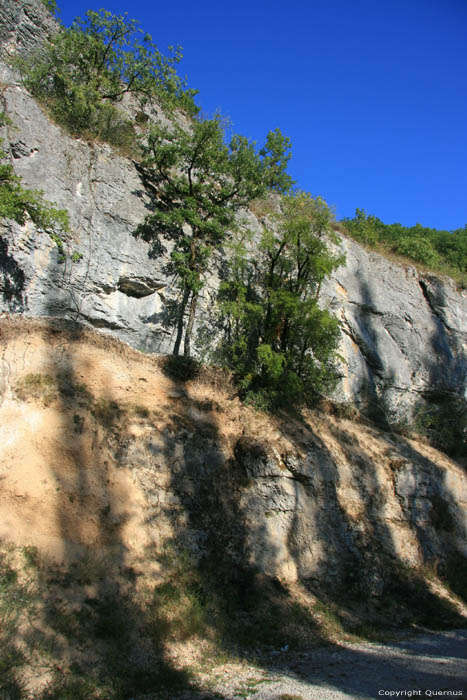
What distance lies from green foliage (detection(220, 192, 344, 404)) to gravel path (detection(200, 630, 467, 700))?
6.32m

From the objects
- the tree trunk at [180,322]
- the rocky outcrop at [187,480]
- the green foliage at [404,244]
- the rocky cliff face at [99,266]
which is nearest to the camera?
the rocky outcrop at [187,480]

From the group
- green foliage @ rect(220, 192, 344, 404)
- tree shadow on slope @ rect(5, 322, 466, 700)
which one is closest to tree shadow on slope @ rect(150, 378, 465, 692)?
tree shadow on slope @ rect(5, 322, 466, 700)

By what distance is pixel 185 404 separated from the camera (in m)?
11.5

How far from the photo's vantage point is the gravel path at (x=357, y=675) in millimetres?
6355

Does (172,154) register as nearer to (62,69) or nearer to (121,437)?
(62,69)

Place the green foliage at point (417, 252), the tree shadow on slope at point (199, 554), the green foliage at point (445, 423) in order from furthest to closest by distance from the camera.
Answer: the green foliage at point (417, 252) < the green foliage at point (445, 423) < the tree shadow on slope at point (199, 554)

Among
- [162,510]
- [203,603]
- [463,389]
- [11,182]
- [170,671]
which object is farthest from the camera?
[463,389]

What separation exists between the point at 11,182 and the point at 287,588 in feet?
37.9

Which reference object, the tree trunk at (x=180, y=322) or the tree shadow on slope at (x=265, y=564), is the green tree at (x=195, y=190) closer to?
the tree trunk at (x=180, y=322)

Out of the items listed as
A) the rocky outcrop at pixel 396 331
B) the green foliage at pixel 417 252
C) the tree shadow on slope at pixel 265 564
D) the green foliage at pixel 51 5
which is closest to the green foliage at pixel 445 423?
the rocky outcrop at pixel 396 331

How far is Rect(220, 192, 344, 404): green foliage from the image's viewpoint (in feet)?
42.8

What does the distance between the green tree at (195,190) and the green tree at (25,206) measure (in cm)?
258

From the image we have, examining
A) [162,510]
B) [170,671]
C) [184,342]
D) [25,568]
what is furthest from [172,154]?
[170,671]

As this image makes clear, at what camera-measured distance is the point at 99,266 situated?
12.2 metres
